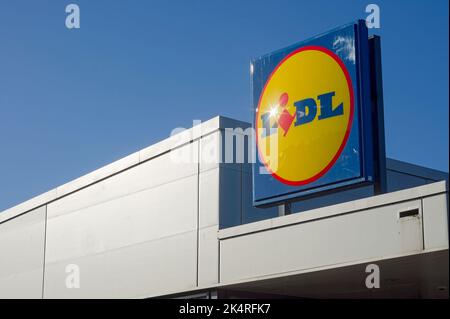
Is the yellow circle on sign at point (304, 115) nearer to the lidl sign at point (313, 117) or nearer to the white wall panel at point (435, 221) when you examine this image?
the lidl sign at point (313, 117)

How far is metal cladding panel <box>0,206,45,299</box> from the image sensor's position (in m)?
26.1

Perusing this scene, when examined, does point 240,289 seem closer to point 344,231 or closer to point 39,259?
point 344,231

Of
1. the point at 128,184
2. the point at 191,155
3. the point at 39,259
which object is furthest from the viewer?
the point at 39,259

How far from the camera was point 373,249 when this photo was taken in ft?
54.4

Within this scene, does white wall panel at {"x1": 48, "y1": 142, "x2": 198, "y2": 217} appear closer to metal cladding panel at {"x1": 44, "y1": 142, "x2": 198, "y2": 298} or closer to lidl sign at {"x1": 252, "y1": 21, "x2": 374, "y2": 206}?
metal cladding panel at {"x1": 44, "y1": 142, "x2": 198, "y2": 298}

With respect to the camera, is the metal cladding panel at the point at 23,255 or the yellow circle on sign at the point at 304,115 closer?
the yellow circle on sign at the point at 304,115

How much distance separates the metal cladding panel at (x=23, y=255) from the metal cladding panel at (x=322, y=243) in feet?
28.2

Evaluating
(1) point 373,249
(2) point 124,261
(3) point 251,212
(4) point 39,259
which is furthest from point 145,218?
(1) point 373,249

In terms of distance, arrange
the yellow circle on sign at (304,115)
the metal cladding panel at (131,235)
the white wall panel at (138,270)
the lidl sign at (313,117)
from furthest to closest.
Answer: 1. the metal cladding panel at (131,235)
2. the white wall panel at (138,270)
3. the yellow circle on sign at (304,115)
4. the lidl sign at (313,117)

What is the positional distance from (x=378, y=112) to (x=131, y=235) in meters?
7.48

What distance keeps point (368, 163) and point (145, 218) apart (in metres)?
6.62

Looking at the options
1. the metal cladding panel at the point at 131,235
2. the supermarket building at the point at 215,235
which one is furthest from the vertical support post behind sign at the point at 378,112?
the metal cladding panel at the point at 131,235

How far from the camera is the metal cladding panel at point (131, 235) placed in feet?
68.0

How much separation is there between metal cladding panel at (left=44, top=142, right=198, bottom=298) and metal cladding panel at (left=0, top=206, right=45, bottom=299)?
2.50ft
